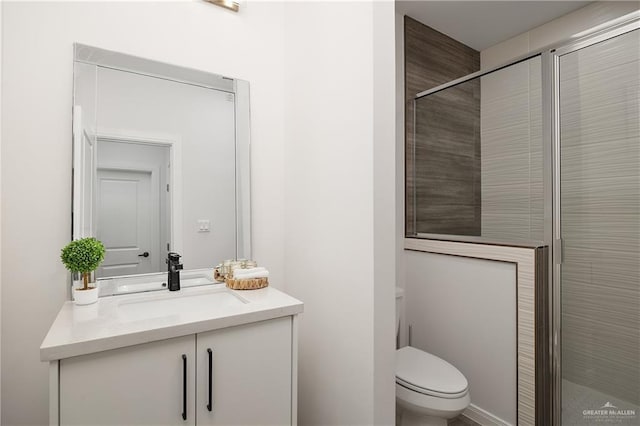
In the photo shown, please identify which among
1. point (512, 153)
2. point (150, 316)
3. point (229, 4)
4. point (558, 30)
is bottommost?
point (150, 316)

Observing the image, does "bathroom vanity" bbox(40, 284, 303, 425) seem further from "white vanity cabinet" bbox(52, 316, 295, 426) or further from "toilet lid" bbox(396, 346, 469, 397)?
"toilet lid" bbox(396, 346, 469, 397)

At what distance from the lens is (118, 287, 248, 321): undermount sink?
1.20 m

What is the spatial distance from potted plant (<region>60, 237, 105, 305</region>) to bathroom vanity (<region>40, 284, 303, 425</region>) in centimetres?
4

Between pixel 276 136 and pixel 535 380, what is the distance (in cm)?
176

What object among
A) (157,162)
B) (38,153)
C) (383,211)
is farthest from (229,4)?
(383,211)

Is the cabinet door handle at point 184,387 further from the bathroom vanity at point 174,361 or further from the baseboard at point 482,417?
the baseboard at point 482,417

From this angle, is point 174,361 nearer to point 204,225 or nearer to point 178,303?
point 178,303

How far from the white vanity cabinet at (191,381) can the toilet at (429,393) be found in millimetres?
598

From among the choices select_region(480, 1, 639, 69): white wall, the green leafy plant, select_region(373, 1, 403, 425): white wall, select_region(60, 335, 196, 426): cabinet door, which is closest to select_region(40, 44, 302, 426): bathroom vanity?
select_region(60, 335, 196, 426): cabinet door

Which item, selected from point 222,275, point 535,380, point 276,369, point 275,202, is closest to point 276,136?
point 275,202

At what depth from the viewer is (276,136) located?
181 centimetres

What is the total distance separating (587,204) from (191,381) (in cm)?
189

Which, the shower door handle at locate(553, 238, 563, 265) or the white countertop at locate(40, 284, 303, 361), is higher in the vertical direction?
the shower door handle at locate(553, 238, 563, 265)

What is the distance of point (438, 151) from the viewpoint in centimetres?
237
